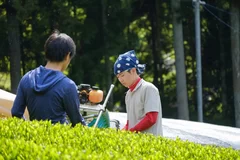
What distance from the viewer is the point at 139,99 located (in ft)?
16.6

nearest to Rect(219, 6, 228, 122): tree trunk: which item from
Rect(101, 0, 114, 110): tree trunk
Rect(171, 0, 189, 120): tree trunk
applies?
Rect(171, 0, 189, 120): tree trunk

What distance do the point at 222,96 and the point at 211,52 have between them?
1.96m

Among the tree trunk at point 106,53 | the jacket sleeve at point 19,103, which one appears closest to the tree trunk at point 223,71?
the tree trunk at point 106,53

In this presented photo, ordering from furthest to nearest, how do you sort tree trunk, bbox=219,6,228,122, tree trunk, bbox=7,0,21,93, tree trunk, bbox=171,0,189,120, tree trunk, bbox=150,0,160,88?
tree trunk, bbox=219,6,228,122 < tree trunk, bbox=150,0,160,88 < tree trunk, bbox=171,0,189,120 < tree trunk, bbox=7,0,21,93

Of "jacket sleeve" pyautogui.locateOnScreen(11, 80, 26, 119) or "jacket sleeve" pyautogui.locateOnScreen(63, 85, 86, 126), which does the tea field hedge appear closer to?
"jacket sleeve" pyautogui.locateOnScreen(11, 80, 26, 119)

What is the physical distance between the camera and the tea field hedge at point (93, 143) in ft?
12.5

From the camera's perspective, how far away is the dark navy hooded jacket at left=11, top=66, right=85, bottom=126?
4.34 meters

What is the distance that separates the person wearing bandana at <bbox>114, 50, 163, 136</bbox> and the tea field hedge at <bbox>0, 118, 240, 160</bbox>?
166mm

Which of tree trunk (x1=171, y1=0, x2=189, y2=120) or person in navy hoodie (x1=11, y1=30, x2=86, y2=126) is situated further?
tree trunk (x1=171, y1=0, x2=189, y2=120)

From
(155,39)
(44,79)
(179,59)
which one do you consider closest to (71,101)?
(44,79)

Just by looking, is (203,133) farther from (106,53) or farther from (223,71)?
(223,71)

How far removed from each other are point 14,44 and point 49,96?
Result: 52.8 ft

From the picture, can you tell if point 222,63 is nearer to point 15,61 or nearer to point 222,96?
point 222,96

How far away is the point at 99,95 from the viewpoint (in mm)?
5777
